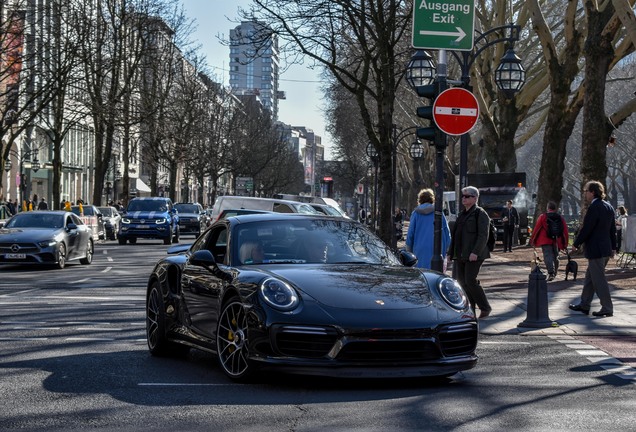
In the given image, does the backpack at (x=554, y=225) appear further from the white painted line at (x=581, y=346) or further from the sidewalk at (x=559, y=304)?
the white painted line at (x=581, y=346)

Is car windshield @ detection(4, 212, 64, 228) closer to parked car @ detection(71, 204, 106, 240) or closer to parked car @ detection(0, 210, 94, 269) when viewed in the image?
parked car @ detection(0, 210, 94, 269)

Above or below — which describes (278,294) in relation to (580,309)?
above

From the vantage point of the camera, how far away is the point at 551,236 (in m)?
25.7

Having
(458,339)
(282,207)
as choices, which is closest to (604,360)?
(458,339)

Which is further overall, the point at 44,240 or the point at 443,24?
the point at 44,240

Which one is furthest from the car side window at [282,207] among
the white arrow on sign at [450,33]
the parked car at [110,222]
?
the parked car at [110,222]

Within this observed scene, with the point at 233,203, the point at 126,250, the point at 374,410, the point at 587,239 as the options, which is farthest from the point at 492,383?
the point at 126,250

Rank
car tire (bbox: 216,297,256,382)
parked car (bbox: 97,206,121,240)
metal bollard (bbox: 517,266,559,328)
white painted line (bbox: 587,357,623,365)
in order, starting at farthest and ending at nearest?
parked car (bbox: 97,206,121,240) < metal bollard (bbox: 517,266,559,328) < white painted line (bbox: 587,357,623,365) < car tire (bbox: 216,297,256,382)

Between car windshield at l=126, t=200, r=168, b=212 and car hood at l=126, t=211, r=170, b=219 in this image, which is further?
car windshield at l=126, t=200, r=168, b=212

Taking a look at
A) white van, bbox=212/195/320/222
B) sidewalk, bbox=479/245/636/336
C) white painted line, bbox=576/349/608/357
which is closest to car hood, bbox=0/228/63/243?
white van, bbox=212/195/320/222

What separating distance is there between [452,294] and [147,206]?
125ft

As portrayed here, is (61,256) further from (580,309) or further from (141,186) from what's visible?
(141,186)

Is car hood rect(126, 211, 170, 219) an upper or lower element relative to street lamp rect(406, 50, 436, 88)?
lower

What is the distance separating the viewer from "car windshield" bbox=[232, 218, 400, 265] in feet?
33.5
